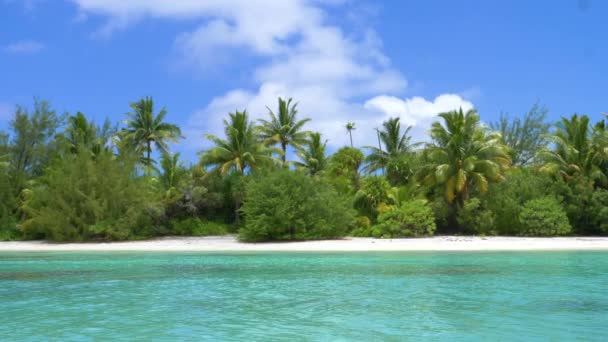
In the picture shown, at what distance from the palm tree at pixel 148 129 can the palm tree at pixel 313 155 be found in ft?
34.2

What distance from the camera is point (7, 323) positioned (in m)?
9.06

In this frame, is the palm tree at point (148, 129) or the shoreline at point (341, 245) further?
the palm tree at point (148, 129)

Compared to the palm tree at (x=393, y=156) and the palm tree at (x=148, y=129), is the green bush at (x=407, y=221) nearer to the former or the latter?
the palm tree at (x=393, y=156)

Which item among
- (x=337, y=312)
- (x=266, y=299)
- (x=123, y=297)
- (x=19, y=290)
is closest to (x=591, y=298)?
(x=337, y=312)

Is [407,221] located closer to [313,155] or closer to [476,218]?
[476,218]

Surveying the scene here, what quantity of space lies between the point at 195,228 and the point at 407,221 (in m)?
13.2

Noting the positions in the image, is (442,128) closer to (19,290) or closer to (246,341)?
(19,290)

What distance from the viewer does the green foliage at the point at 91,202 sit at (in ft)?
104

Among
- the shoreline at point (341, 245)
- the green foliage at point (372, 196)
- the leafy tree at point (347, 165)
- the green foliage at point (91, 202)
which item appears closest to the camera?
the shoreline at point (341, 245)

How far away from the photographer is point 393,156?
3725 centimetres

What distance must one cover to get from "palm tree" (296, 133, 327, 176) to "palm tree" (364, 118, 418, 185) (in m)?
4.94

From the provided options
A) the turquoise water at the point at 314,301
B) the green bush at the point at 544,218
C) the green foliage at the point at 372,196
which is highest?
the green foliage at the point at 372,196

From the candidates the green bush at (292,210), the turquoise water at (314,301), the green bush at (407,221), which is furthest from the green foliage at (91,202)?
the green bush at (407,221)

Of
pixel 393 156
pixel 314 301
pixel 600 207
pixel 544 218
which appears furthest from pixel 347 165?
pixel 314 301
